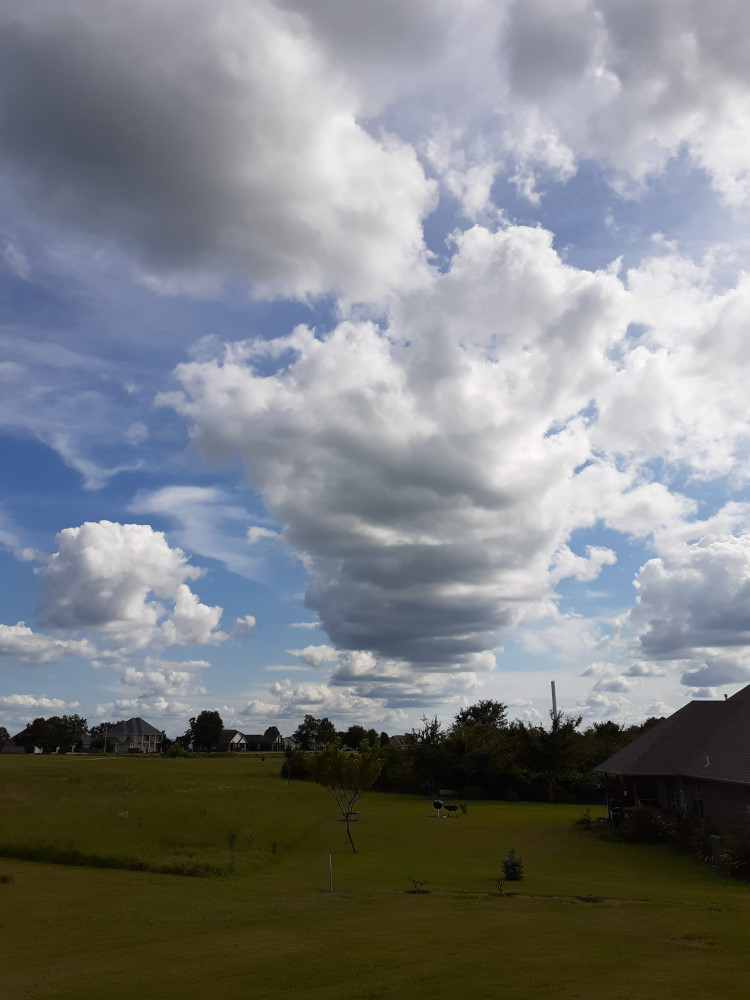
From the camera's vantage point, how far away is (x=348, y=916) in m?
18.5

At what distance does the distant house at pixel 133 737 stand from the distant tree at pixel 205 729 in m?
13.3

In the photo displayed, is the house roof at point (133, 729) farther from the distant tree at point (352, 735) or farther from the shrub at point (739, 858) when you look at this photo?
the shrub at point (739, 858)

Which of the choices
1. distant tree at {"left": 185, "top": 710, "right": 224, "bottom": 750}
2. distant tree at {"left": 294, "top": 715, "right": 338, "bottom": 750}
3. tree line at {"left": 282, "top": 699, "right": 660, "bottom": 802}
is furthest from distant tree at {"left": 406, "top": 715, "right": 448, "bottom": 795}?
distant tree at {"left": 185, "top": 710, "right": 224, "bottom": 750}

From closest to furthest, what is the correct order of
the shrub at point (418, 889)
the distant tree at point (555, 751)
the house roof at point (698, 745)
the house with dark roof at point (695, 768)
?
the shrub at point (418, 889) → the house with dark roof at point (695, 768) → the house roof at point (698, 745) → the distant tree at point (555, 751)

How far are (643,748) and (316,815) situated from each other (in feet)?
68.4

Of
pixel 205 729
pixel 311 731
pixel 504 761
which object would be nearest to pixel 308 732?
pixel 311 731

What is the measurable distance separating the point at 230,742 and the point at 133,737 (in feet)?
76.3

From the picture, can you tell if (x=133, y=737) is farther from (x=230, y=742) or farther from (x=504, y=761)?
(x=504, y=761)

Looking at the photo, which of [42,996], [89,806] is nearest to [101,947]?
[42,996]

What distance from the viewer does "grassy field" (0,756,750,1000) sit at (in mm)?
12992

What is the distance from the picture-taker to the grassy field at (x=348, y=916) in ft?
42.6

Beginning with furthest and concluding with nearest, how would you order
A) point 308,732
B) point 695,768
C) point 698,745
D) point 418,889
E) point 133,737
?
1. point 133,737
2. point 308,732
3. point 698,745
4. point 695,768
5. point 418,889

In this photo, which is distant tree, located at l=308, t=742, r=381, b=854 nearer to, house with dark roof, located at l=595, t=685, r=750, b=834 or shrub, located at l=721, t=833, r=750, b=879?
house with dark roof, located at l=595, t=685, r=750, b=834

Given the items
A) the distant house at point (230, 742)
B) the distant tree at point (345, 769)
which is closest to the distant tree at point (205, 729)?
the distant house at point (230, 742)
